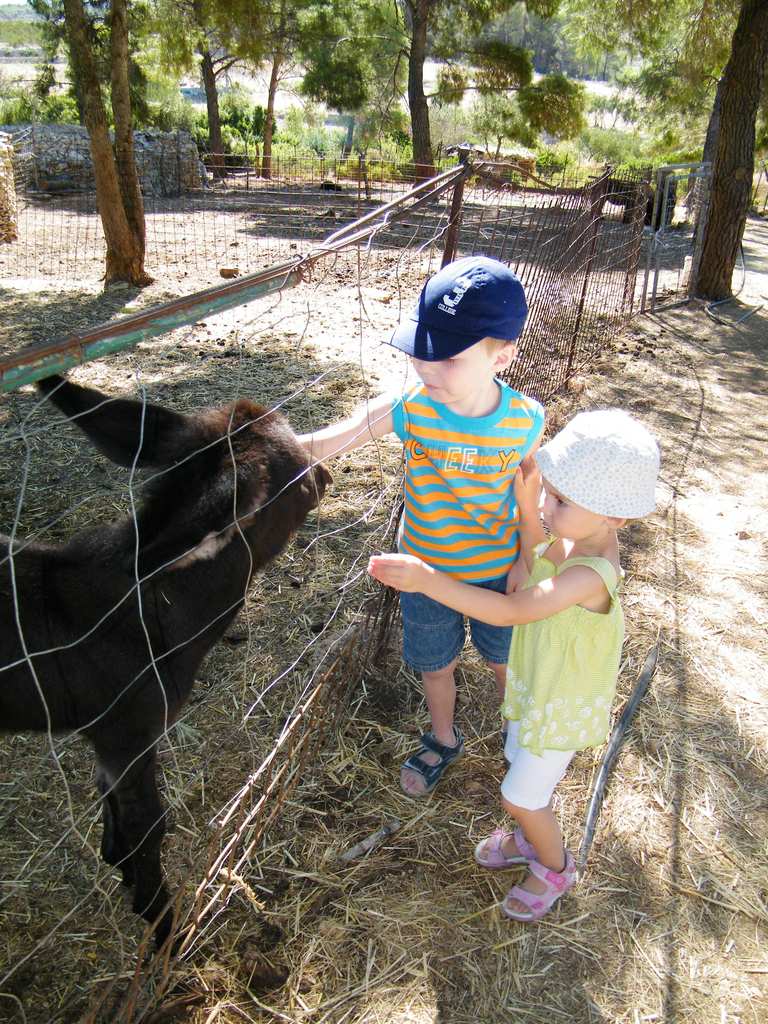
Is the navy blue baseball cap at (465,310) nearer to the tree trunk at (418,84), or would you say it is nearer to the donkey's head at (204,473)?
the donkey's head at (204,473)

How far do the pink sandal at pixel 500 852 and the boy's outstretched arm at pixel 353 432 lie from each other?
1416mm

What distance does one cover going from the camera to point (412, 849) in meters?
2.52

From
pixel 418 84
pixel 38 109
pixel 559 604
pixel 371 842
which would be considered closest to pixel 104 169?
pixel 371 842

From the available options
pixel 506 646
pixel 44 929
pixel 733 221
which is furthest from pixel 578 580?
pixel 733 221

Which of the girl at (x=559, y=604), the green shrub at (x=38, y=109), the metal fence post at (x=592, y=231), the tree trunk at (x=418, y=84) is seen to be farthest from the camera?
the green shrub at (x=38, y=109)

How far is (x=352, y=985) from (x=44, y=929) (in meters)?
0.98

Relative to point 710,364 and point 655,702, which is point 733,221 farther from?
point 655,702

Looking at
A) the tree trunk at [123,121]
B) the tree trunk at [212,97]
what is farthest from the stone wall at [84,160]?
the tree trunk at [123,121]

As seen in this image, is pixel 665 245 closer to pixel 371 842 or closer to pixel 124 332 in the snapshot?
pixel 371 842

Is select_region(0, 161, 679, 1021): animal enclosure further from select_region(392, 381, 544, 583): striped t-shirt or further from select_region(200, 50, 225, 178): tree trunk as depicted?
select_region(200, 50, 225, 178): tree trunk

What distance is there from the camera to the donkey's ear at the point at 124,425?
6.50 feet

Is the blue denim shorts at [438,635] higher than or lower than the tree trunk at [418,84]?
A: lower

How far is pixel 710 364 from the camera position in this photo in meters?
7.75

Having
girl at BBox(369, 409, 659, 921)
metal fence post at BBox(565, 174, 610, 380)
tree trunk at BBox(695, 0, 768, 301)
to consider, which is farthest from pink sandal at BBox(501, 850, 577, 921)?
tree trunk at BBox(695, 0, 768, 301)
